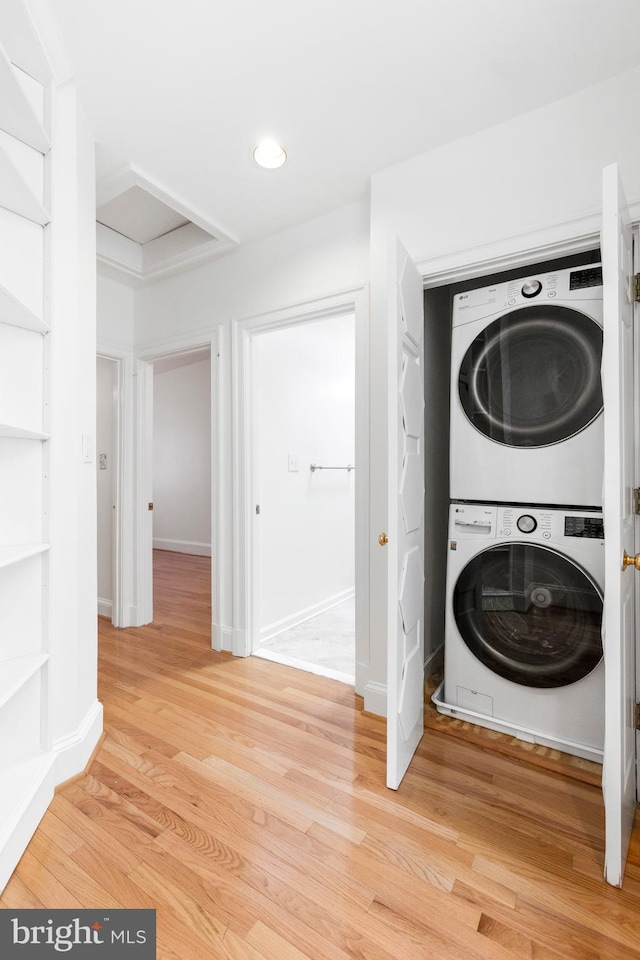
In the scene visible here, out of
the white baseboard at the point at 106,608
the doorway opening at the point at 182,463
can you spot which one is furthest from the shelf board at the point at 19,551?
the doorway opening at the point at 182,463

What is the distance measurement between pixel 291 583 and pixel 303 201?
2362 millimetres

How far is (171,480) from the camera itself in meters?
6.72

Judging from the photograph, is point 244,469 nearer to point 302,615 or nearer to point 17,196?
point 302,615

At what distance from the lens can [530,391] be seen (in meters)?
1.99

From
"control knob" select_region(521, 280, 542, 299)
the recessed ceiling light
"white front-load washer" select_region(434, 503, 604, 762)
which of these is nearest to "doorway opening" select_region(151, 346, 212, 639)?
the recessed ceiling light

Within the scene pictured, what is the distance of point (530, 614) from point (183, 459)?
17.9ft

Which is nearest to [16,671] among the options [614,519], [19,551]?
[19,551]

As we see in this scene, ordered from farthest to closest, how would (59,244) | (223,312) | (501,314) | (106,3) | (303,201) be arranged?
1. (223,312)
2. (303,201)
3. (501,314)
4. (59,244)
5. (106,3)

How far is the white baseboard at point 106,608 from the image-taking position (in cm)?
348

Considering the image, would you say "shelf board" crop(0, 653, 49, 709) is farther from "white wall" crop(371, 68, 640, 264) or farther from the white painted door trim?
"white wall" crop(371, 68, 640, 264)

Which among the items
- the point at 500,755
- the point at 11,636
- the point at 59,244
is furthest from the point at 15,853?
the point at 59,244

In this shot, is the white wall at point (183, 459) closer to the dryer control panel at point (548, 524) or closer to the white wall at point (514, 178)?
the white wall at point (514, 178)

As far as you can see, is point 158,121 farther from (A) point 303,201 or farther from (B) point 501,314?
(B) point 501,314

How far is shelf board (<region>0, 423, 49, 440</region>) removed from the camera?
1.27 metres
